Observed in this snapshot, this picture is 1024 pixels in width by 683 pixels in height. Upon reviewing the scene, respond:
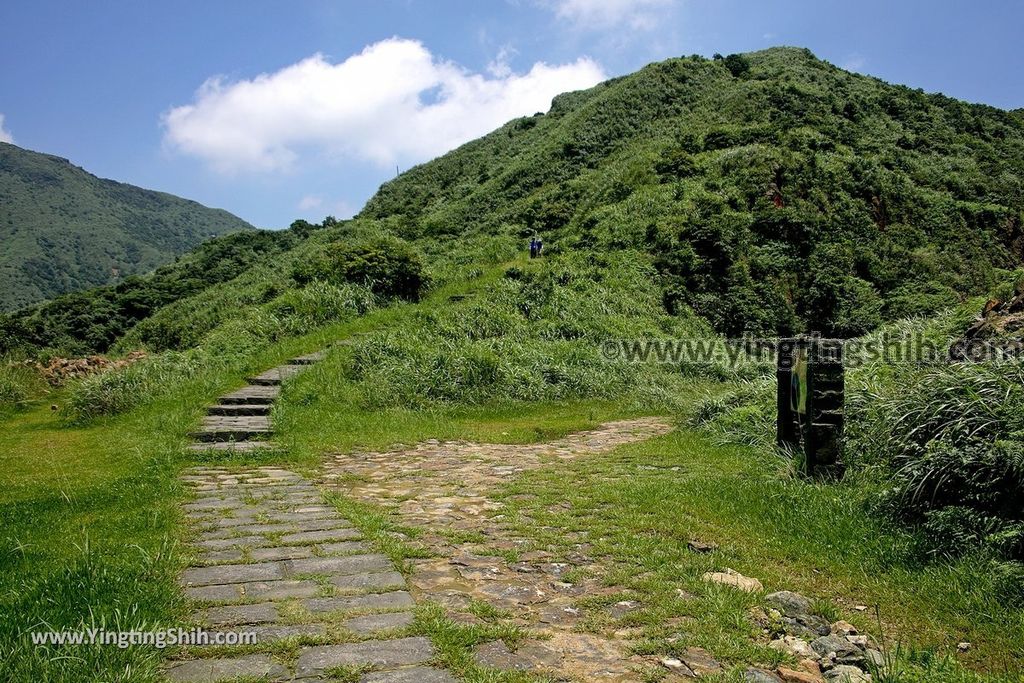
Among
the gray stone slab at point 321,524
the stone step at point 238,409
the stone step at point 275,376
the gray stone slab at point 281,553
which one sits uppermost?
the stone step at point 275,376

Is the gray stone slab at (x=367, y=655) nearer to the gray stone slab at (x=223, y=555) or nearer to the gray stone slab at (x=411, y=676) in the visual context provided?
the gray stone slab at (x=411, y=676)

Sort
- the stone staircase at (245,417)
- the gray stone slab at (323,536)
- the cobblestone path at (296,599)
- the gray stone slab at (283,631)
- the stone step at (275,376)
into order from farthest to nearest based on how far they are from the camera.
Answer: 1. the stone step at (275,376)
2. the stone staircase at (245,417)
3. the gray stone slab at (323,536)
4. the gray stone slab at (283,631)
5. the cobblestone path at (296,599)

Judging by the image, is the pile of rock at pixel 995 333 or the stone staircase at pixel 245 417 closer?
the pile of rock at pixel 995 333

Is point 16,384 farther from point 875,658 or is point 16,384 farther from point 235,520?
point 875,658

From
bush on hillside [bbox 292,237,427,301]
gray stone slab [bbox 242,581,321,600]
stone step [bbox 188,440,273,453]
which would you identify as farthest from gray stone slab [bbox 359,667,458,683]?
bush on hillside [bbox 292,237,427,301]

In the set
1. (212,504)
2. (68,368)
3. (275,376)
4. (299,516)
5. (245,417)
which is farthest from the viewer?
(68,368)

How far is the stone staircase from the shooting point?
7.89m

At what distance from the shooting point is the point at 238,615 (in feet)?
9.92

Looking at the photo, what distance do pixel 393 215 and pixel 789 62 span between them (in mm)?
25984

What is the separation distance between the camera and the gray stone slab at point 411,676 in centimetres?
250

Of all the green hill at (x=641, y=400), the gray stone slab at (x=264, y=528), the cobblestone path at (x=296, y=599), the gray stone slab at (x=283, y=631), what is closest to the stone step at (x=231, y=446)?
the green hill at (x=641, y=400)

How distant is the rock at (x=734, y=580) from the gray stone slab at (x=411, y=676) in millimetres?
1770

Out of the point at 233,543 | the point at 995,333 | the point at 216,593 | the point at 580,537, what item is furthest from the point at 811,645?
the point at 995,333

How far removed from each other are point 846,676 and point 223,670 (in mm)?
2484
